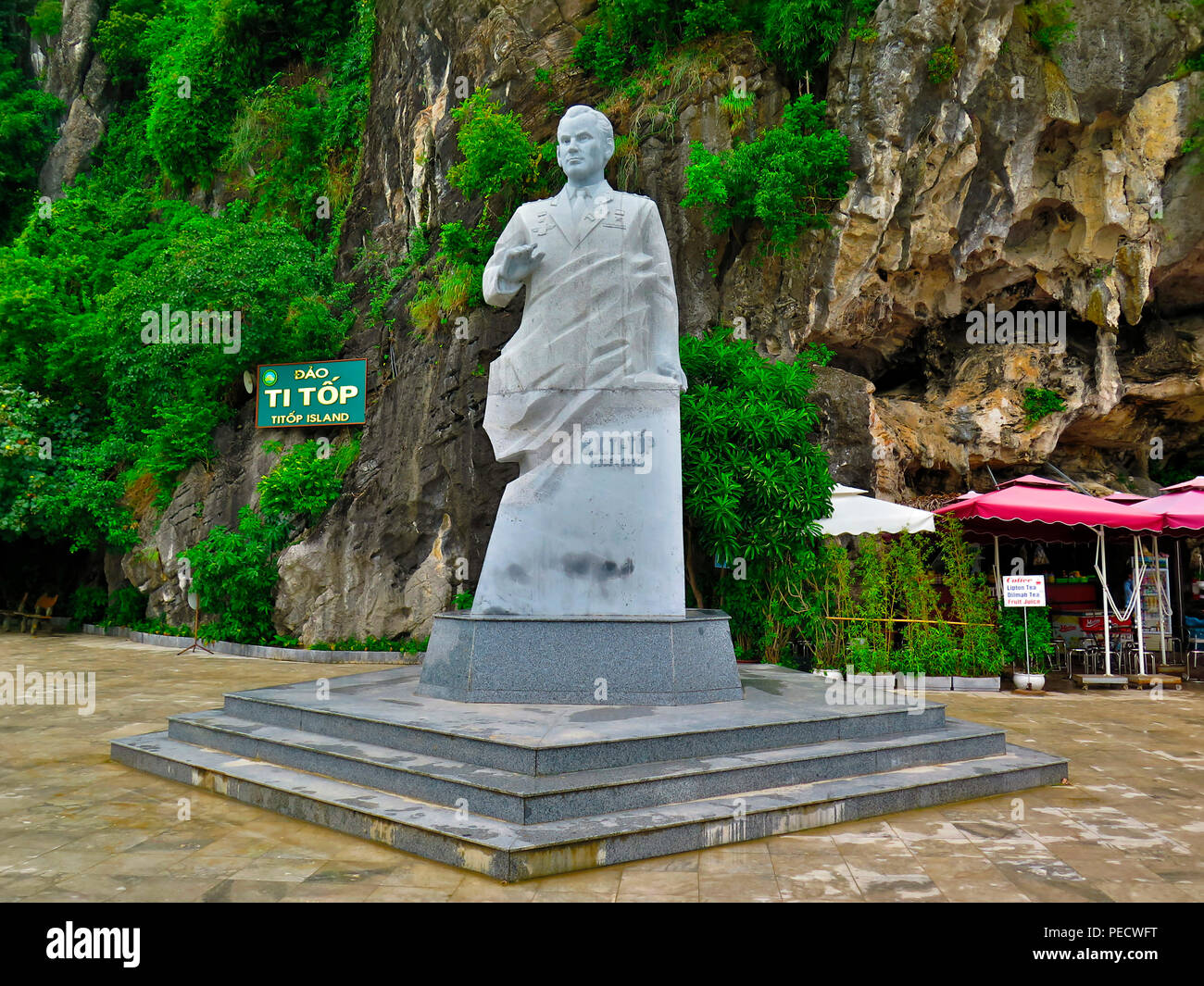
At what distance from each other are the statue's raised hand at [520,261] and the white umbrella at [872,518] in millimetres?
5846

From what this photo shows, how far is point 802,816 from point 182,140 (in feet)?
61.5

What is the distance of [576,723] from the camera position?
5363mm

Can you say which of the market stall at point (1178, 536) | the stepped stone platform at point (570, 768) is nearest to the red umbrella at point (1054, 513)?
the market stall at point (1178, 536)

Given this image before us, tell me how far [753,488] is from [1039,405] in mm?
6957

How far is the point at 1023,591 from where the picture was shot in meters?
10.8

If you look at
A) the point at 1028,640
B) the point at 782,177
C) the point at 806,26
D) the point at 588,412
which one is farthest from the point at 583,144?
the point at 1028,640

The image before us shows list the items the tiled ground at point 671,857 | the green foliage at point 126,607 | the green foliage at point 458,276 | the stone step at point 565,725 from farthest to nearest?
1. the green foliage at point 126,607
2. the green foliage at point 458,276
3. the stone step at point 565,725
4. the tiled ground at point 671,857

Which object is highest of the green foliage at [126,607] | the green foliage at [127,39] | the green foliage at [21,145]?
the green foliage at [127,39]

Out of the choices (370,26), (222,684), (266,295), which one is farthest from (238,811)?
(370,26)

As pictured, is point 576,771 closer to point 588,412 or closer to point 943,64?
point 588,412

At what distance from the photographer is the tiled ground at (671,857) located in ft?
12.4

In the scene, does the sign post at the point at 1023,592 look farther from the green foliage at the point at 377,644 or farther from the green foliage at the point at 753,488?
the green foliage at the point at 377,644

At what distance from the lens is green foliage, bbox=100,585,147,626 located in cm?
1655
